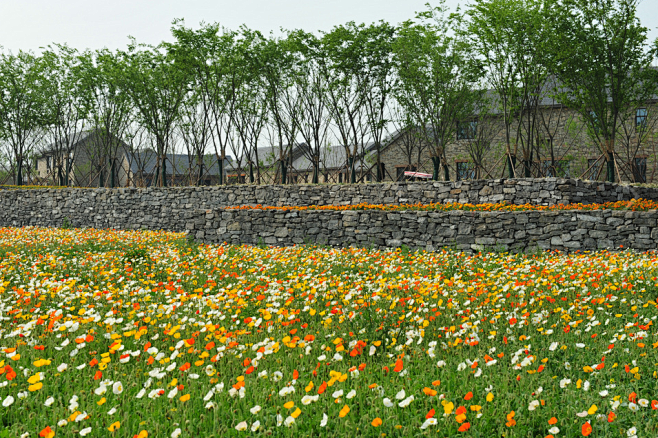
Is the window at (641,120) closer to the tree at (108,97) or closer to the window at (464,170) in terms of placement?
the window at (464,170)

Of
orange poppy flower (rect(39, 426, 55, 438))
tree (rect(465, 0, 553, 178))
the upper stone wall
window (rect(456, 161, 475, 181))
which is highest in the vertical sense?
tree (rect(465, 0, 553, 178))

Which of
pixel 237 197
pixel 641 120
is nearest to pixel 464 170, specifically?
pixel 641 120

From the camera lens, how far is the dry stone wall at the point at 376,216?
1101 cm

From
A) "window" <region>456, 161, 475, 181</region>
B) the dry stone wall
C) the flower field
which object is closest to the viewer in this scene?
the flower field

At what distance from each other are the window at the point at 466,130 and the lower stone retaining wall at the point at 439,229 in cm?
2040

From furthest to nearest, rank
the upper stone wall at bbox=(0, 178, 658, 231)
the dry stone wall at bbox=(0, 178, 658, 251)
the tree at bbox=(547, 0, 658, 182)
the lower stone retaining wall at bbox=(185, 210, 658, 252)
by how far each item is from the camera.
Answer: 1. the tree at bbox=(547, 0, 658, 182)
2. the upper stone wall at bbox=(0, 178, 658, 231)
3. the dry stone wall at bbox=(0, 178, 658, 251)
4. the lower stone retaining wall at bbox=(185, 210, 658, 252)

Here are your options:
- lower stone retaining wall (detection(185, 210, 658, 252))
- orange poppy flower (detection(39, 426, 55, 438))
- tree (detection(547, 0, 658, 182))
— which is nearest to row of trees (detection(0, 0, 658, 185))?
tree (detection(547, 0, 658, 182))

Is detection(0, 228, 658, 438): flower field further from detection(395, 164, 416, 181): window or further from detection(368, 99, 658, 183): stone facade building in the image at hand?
detection(395, 164, 416, 181): window

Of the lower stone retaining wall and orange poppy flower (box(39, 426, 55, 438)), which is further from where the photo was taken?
the lower stone retaining wall

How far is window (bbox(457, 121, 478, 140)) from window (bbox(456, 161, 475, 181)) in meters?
1.80

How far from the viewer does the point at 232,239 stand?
558 inches

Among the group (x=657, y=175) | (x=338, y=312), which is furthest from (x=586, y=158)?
(x=338, y=312)

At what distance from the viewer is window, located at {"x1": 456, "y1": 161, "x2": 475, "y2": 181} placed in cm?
3253

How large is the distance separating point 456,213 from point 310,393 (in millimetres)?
9047
